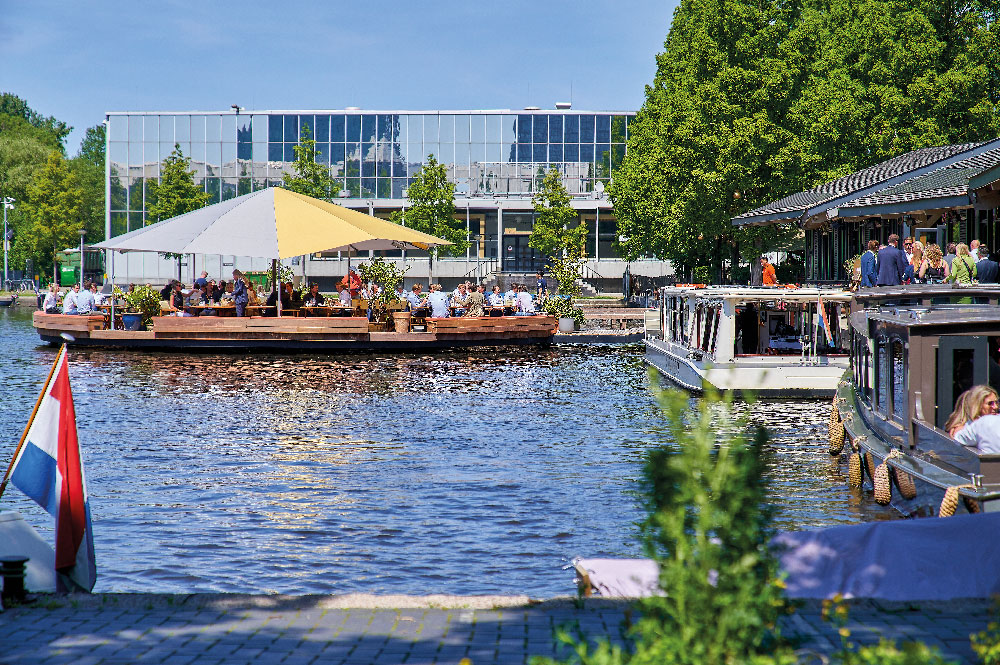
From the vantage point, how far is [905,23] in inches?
1410

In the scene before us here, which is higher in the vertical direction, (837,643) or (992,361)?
(992,361)

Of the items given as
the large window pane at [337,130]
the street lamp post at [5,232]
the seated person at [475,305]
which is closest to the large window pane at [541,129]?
the large window pane at [337,130]

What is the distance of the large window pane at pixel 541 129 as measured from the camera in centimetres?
8331

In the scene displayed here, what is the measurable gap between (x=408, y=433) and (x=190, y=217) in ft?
64.1

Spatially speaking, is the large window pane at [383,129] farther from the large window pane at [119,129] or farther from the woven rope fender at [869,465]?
the woven rope fender at [869,465]

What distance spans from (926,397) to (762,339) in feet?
49.0

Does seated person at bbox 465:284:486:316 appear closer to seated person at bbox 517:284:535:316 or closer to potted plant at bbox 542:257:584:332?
seated person at bbox 517:284:535:316

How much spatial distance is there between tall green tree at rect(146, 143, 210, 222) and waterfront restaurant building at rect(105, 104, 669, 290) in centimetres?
447

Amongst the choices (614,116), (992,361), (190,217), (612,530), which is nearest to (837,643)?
(612,530)

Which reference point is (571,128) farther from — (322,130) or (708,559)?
(708,559)

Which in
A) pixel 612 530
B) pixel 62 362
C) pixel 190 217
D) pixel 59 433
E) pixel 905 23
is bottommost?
pixel 612 530

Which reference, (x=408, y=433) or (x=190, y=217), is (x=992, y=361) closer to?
(x=408, y=433)

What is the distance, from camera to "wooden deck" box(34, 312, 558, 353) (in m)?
32.5

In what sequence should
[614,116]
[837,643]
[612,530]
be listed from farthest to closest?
[614,116] < [612,530] < [837,643]
